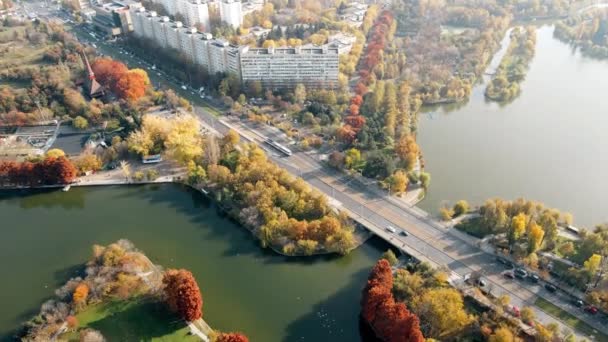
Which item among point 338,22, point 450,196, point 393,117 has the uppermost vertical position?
point 338,22

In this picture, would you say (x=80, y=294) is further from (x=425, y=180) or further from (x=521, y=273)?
(x=521, y=273)

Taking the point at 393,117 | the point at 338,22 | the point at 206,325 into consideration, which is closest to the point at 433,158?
the point at 393,117

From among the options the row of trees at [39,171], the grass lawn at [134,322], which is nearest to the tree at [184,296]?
the grass lawn at [134,322]

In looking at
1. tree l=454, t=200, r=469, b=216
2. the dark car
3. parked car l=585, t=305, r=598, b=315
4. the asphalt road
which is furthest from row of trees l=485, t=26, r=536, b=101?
parked car l=585, t=305, r=598, b=315

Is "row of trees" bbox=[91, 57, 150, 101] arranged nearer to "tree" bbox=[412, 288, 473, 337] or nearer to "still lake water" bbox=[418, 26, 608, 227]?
"still lake water" bbox=[418, 26, 608, 227]

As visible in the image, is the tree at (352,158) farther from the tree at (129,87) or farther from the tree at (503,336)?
the tree at (129,87)

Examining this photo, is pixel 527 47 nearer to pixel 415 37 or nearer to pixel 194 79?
pixel 415 37
